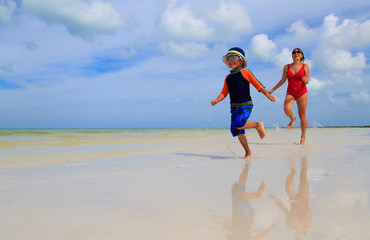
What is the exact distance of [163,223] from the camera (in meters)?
1.56

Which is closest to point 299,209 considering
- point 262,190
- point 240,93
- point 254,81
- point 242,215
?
point 242,215

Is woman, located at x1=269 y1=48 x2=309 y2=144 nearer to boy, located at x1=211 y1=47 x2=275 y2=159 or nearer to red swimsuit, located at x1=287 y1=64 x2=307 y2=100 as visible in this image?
red swimsuit, located at x1=287 y1=64 x2=307 y2=100

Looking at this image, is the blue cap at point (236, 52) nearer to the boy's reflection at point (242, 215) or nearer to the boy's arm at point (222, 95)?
the boy's arm at point (222, 95)

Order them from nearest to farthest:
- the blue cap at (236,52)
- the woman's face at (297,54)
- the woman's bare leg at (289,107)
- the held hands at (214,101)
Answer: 1. the blue cap at (236,52)
2. the held hands at (214,101)
3. the woman's face at (297,54)
4. the woman's bare leg at (289,107)

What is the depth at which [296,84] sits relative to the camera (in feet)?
20.6

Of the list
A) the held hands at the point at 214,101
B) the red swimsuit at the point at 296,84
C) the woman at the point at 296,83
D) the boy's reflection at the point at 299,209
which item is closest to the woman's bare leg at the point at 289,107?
the woman at the point at 296,83

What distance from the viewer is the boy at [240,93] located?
4.28m

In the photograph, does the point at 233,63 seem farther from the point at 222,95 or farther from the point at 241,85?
the point at 222,95

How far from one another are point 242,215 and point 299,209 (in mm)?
373

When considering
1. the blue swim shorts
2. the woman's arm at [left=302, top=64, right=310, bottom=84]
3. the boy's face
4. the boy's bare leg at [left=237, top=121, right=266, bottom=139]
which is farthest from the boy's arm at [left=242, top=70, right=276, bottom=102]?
the woman's arm at [left=302, top=64, right=310, bottom=84]

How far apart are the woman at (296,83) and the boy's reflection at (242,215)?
4281 millimetres

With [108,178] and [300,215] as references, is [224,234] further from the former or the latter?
[108,178]

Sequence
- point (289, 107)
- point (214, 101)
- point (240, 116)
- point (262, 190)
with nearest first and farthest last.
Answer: point (262, 190)
point (240, 116)
point (214, 101)
point (289, 107)

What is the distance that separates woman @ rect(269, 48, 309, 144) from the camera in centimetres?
612
